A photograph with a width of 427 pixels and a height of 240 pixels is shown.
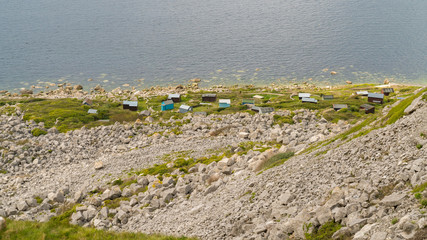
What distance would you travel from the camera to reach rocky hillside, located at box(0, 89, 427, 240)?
61.3 feet

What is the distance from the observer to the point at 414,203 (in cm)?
1630

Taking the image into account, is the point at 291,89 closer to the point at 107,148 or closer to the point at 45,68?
the point at 107,148

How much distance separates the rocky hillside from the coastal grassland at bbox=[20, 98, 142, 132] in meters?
6.54

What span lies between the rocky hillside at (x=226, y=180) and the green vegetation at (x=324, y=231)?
0.39ft

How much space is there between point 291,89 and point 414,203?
110147 millimetres

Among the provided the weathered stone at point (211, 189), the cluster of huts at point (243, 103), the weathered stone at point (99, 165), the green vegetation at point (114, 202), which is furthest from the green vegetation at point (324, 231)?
the cluster of huts at point (243, 103)

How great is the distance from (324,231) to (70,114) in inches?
3049

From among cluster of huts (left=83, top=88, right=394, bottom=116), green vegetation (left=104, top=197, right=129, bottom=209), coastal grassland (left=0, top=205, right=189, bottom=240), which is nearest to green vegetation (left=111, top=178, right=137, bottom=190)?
green vegetation (left=104, top=197, right=129, bottom=209)

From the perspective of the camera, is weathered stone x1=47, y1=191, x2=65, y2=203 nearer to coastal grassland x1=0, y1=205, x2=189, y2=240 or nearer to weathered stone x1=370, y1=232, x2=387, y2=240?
coastal grassland x1=0, y1=205, x2=189, y2=240

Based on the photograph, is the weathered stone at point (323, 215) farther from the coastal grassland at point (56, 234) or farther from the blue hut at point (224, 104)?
the blue hut at point (224, 104)

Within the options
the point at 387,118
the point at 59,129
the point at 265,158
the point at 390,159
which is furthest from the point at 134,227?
the point at 59,129

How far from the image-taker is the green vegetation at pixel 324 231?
1792cm

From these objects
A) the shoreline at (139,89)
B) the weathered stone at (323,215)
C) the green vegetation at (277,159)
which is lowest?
the shoreline at (139,89)

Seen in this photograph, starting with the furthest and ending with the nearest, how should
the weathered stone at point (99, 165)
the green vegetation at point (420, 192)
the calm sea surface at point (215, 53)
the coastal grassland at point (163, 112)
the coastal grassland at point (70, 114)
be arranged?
the calm sea surface at point (215, 53) → the coastal grassland at point (70, 114) → the coastal grassland at point (163, 112) → the weathered stone at point (99, 165) → the green vegetation at point (420, 192)
